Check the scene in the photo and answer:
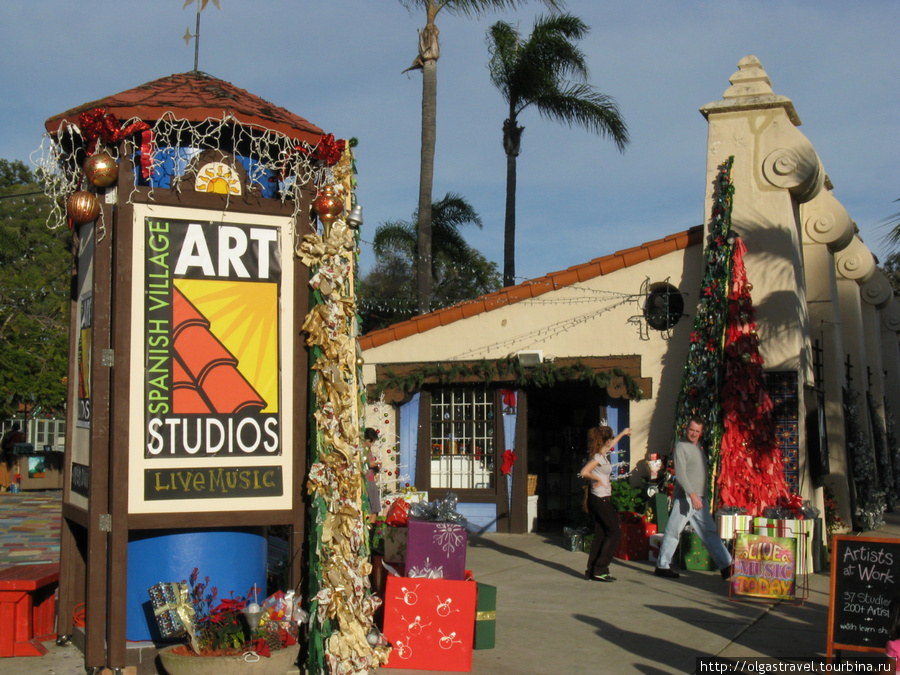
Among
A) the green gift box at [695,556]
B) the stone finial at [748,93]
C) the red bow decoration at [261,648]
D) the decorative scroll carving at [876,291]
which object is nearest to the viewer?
the red bow decoration at [261,648]


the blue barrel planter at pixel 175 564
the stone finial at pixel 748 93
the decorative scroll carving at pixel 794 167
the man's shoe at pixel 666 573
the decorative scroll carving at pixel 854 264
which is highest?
the stone finial at pixel 748 93

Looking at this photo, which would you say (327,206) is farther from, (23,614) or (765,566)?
(765,566)

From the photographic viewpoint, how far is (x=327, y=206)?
580 cm

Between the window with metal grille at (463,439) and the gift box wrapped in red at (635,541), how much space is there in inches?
118

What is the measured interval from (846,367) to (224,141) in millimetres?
11519

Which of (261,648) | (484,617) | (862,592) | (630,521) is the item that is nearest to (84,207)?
(261,648)

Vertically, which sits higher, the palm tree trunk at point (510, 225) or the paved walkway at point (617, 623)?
the palm tree trunk at point (510, 225)

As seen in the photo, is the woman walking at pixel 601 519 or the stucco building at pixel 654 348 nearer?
the woman walking at pixel 601 519

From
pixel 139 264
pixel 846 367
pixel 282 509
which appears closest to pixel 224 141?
pixel 139 264

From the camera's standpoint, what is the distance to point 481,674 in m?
5.70

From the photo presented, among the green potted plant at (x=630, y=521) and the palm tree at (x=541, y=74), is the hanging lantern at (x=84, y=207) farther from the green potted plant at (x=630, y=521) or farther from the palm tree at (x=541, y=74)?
the palm tree at (x=541, y=74)

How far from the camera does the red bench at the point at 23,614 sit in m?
5.93

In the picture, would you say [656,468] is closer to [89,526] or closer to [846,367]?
[846,367]

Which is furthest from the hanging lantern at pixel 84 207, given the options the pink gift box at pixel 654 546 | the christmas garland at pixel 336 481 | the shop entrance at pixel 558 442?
the shop entrance at pixel 558 442
